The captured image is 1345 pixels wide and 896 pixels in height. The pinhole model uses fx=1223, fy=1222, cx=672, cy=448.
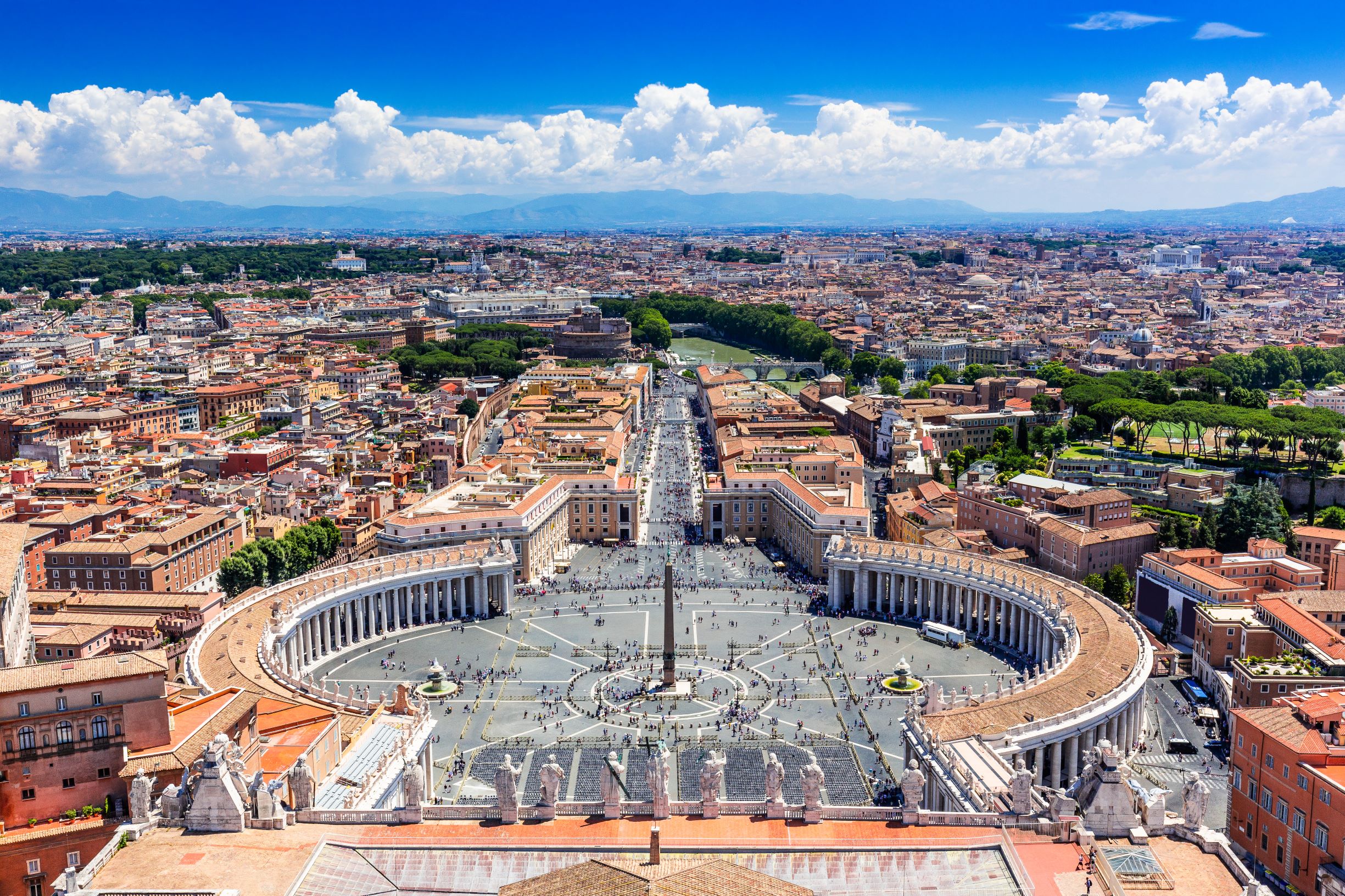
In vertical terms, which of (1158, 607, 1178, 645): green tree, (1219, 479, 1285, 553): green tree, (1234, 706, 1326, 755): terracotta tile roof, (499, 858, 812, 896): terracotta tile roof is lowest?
(1158, 607, 1178, 645): green tree

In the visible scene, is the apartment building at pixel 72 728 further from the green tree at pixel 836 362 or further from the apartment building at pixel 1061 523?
the green tree at pixel 836 362

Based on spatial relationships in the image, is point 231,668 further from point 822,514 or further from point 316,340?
point 316,340

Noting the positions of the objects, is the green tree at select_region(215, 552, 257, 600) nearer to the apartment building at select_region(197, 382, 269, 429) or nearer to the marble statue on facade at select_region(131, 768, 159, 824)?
the marble statue on facade at select_region(131, 768, 159, 824)

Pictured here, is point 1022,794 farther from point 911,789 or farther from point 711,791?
point 711,791

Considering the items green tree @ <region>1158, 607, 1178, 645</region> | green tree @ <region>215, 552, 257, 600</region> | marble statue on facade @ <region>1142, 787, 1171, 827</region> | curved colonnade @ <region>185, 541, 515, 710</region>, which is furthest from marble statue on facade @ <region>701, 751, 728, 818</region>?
green tree @ <region>215, 552, 257, 600</region>

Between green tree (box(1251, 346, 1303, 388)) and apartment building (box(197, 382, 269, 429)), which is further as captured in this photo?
green tree (box(1251, 346, 1303, 388))

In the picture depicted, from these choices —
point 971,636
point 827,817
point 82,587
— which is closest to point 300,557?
point 82,587

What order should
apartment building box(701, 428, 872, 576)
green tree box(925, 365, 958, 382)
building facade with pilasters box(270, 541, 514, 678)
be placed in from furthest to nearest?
green tree box(925, 365, 958, 382), apartment building box(701, 428, 872, 576), building facade with pilasters box(270, 541, 514, 678)
